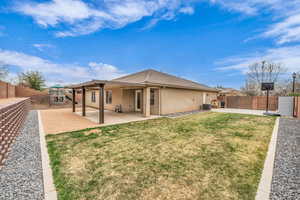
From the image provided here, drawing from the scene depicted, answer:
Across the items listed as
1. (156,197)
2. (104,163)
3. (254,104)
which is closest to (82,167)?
(104,163)

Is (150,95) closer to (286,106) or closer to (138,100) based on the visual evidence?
(138,100)

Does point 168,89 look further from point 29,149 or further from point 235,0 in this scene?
point 29,149

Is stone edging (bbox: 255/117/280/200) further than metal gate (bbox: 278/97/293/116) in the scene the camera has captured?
No

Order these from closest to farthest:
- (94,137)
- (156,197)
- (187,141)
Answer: (156,197)
(187,141)
(94,137)

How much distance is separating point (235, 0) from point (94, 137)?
11955mm

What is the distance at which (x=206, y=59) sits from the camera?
22.4 m

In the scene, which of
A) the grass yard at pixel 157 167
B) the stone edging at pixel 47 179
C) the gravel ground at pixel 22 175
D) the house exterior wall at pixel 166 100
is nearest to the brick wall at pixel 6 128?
the gravel ground at pixel 22 175

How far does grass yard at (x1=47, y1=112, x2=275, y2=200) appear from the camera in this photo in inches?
89.4

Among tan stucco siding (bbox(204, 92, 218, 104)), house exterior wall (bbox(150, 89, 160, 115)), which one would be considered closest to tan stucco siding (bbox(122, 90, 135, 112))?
house exterior wall (bbox(150, 89, 160, 115))

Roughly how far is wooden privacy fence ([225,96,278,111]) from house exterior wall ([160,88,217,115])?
5.08m

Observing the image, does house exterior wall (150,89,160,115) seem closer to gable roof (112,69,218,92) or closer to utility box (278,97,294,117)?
gable roof (112,69,218,92)

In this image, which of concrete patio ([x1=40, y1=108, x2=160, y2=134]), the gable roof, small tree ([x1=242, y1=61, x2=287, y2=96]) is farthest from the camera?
small tree ([x1=242, y1=61, x2=287, y2=96])

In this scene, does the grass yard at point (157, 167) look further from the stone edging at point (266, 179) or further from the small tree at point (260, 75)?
the small tree at point (260, 75)

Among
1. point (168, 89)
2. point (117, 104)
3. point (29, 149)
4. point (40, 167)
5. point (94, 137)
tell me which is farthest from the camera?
point (117, 104)
